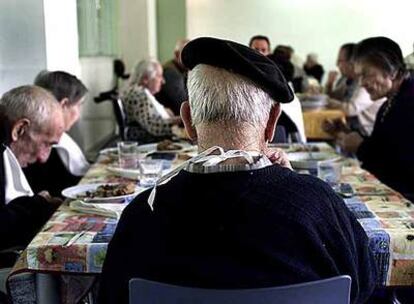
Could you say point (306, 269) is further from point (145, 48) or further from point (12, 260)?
point (145, 48)

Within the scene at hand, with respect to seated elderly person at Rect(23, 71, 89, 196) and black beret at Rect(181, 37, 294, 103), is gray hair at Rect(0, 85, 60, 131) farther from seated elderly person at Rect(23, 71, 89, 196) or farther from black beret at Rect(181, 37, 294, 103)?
black beret at Rect(181, 37, 294, 103)

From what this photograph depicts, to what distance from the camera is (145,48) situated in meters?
7.06

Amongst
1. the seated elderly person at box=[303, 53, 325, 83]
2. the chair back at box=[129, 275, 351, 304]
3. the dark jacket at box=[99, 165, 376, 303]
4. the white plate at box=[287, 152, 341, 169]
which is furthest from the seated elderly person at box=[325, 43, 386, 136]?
the chair back at box=[129, 275, 351, 304]

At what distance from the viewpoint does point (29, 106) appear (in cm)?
213

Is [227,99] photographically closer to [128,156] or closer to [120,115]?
[128,156]

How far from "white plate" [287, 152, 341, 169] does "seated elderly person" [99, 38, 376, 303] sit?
3.64ft

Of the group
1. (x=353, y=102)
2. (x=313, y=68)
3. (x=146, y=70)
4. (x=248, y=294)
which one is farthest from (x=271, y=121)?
(x=313, y=68)

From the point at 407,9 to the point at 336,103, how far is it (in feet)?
13.2

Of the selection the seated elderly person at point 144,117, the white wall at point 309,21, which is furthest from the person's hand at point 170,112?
the white wall at point 309,21

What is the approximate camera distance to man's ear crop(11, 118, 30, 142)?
2.11 metres

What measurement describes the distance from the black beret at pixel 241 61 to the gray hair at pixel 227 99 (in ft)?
0.04

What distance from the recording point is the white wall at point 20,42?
2752mm

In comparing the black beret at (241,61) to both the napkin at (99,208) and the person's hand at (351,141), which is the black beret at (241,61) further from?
the person's hand at (351,141)

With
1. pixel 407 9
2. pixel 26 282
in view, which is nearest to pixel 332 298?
pixel 26 282
